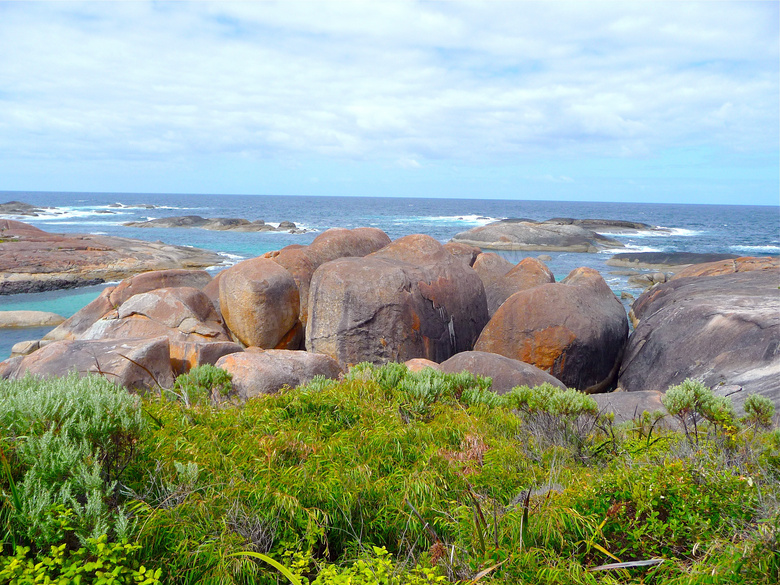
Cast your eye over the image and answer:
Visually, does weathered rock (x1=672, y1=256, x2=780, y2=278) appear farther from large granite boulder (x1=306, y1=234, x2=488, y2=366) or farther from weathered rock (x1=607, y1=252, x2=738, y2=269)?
weathered rock (x1=607, y1=252, x2=738, y2=269)

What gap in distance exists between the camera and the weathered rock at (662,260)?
40.1 meters

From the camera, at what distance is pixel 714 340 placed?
11.1 m

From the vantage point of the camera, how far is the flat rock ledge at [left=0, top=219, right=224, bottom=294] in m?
28.6

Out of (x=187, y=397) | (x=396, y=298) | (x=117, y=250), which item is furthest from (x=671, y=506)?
(x=117, y=250)

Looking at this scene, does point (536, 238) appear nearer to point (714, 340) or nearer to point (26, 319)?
point (26, 319)

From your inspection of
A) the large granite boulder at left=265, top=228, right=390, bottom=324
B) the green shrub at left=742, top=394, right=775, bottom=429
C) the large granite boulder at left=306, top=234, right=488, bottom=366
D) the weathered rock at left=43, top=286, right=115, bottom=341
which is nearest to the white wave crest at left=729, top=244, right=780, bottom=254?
the large granite boulder at left=265, top=228, right=390, bottom=324

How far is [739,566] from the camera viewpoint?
3512 millimetres

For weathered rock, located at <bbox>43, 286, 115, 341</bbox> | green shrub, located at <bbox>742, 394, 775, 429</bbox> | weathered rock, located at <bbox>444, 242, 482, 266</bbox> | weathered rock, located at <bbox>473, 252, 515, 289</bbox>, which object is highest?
weathered rock, located at <bbox>444, 242, 482, 266</bbox>

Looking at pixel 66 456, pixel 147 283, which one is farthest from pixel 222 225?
pixel 66 456

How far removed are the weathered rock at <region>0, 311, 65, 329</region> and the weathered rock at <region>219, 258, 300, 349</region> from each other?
1207 cm

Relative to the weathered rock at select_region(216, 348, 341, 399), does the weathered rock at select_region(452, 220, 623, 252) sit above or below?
above

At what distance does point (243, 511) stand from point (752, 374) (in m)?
8.93

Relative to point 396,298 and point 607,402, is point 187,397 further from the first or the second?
A: point 607,402

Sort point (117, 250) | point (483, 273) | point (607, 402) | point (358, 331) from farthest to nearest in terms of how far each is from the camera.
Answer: point (117, 250), point (483, 273), point (358, 331), point (607, 402)
